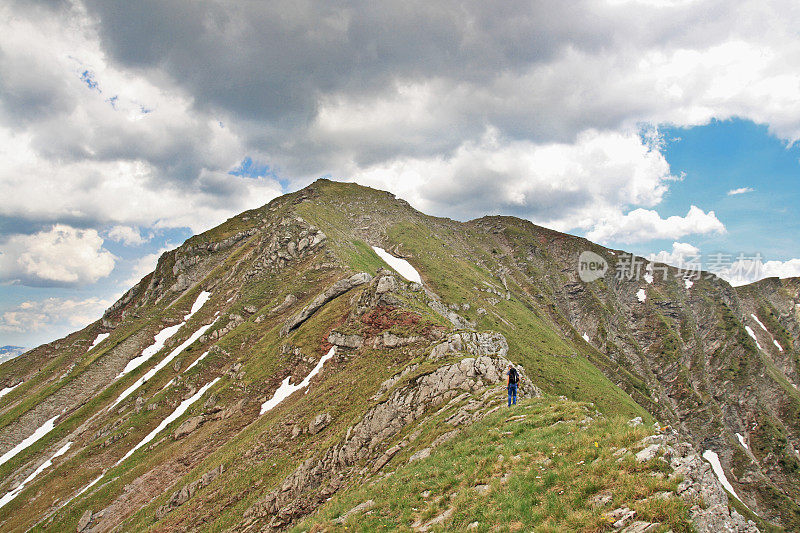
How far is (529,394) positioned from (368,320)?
89.5 ft

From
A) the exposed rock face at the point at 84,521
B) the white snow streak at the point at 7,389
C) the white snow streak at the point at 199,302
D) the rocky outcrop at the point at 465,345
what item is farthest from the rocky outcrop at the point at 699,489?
the white snow streak at the point at 7,389

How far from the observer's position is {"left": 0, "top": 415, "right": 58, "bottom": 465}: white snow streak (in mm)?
65438

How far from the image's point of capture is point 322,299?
212 feet

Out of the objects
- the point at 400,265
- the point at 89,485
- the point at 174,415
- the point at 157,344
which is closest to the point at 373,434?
the point at 174,415

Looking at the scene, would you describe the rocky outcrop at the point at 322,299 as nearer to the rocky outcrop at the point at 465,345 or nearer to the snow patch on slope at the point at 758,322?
the rocky outcrop at the point at 465,345

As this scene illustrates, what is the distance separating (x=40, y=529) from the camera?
43594mm

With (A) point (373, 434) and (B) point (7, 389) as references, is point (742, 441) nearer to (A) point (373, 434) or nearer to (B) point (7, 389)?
(A) point (373, 434)

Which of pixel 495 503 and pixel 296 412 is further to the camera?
pixel 296 412

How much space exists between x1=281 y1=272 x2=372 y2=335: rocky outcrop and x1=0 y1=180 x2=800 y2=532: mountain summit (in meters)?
0.44

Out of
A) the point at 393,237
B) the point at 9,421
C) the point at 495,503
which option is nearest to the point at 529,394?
the point at 495,503

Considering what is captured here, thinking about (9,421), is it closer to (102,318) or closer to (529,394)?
(102,318)

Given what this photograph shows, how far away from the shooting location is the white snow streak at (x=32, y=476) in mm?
54375

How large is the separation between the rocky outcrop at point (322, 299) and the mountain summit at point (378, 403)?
0.44 metres

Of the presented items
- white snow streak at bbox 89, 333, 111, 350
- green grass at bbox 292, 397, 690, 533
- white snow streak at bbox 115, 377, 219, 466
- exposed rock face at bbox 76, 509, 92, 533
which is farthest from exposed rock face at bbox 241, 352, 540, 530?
white snow streak at bbox 89, 333, 111, 350
